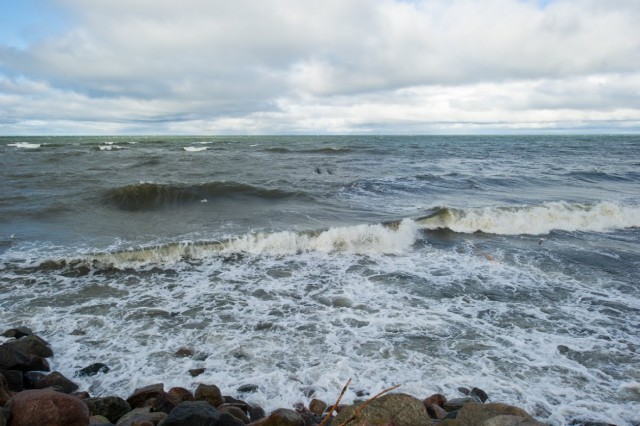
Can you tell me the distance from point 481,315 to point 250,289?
440 centimetres

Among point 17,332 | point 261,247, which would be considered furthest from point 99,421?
point 261,247

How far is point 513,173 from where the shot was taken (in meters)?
27.0

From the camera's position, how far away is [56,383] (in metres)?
4.85

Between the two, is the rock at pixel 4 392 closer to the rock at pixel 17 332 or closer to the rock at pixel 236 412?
the rock at pixel 17 332

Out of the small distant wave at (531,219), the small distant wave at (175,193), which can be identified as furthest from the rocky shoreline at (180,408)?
the small distant wave at (175,193)

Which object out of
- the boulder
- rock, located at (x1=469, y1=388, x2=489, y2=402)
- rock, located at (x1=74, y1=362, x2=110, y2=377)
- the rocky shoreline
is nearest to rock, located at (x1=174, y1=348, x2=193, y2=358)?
the rocky shoreline

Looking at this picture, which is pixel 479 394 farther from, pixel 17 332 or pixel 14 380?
pixel 17 332

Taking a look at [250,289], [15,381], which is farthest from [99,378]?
[250,289]

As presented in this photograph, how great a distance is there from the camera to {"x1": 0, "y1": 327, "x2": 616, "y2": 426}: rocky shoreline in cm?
→ 353

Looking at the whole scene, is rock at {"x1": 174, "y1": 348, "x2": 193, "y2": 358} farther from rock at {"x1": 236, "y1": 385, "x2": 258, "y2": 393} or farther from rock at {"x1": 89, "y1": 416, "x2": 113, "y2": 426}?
rock at {"x1": 89, "y1": 416, "x2": 113, "y2": 426}

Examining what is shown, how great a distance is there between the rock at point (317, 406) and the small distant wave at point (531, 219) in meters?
9.45

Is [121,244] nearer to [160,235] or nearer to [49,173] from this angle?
[160,235]

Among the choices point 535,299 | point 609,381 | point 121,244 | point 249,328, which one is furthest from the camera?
point 121,244

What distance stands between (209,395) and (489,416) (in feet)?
9.58
